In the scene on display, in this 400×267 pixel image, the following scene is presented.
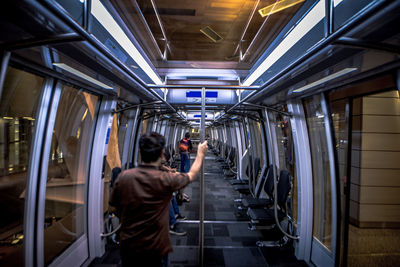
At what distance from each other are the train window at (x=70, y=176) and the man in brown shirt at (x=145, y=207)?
1.98 m

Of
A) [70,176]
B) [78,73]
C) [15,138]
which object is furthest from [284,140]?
[15,138]

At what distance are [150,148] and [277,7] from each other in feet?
7.57

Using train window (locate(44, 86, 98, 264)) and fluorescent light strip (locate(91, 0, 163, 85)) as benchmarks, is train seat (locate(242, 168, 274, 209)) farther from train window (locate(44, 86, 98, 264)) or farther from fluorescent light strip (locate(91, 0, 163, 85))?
fluorescent light strip (locate(91, 0, 163, 85))

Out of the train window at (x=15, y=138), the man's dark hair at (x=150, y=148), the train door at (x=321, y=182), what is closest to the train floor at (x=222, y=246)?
the train door at (x=321, y=182)

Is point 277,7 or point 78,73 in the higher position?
point 277,7

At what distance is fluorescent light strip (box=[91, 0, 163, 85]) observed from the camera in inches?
64.7

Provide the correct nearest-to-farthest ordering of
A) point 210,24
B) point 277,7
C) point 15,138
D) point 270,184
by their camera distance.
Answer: point 277,7 < point 15,138 < point 210,24 < point 270,184

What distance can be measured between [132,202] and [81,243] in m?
2.28

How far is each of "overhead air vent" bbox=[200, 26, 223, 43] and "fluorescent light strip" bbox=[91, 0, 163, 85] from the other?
1.04m

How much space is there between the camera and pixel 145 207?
4.44ft

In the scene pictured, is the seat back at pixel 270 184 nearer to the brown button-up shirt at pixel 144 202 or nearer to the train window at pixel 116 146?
the brown button-up shirt at pixel 144 202

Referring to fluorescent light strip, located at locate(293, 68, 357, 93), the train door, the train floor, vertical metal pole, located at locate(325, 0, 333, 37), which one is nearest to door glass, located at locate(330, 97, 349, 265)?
the train door

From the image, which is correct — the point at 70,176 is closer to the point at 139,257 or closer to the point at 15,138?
the point at 15,138

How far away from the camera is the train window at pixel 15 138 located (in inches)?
80.7
